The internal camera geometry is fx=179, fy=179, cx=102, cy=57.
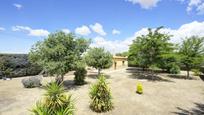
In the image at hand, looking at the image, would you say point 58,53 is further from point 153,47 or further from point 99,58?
point 153,47

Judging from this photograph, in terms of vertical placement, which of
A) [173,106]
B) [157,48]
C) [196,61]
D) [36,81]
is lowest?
[173,106]

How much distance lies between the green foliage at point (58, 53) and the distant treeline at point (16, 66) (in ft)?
25.4

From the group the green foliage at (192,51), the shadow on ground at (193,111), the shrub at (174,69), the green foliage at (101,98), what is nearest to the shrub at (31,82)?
the green foliage at (101,98)

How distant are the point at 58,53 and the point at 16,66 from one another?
11206mm

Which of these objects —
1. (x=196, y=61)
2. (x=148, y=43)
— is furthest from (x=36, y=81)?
(x=196, y=61)

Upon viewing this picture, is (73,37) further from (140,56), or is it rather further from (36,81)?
(140,56)

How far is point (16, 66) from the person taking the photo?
976 inches

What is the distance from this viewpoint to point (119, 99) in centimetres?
1465

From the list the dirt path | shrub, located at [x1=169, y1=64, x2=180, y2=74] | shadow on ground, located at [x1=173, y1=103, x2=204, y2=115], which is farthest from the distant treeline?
shrub, located at [x1=169, y1=64, x2=180, y2=74]

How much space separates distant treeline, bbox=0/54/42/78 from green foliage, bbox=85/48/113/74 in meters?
7.65

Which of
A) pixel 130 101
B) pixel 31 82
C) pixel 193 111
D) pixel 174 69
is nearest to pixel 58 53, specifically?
pixel 31 82

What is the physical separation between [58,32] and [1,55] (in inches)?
421

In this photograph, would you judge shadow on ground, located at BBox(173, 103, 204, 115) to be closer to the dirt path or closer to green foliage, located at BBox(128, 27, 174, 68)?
the dirt path

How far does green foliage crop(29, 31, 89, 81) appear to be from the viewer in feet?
54.3
